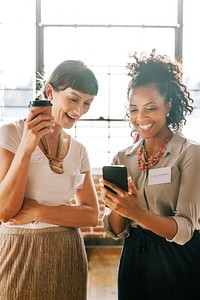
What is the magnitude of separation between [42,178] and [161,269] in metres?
0.52

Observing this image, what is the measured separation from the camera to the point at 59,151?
5.20ft

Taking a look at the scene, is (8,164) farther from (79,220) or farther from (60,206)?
(79,220)

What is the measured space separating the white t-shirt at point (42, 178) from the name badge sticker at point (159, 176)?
274 mm

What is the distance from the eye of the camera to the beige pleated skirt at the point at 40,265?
1432mm

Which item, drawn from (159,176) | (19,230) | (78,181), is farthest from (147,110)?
(19,230)

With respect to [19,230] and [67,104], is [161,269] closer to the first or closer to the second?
[19,230]

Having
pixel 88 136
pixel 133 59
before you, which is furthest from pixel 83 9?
pixel 133 59

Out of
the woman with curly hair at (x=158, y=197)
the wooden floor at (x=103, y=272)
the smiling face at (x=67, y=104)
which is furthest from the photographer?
the wooden floor at (x=103, y=272)

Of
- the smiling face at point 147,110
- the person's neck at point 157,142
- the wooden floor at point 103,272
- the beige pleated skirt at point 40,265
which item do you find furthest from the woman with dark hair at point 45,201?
the wooden floor at point 103,272

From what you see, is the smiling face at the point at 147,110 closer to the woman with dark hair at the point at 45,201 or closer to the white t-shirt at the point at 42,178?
the woman with dark hair at the point at 45,201

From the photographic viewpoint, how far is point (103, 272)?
13.0 ft

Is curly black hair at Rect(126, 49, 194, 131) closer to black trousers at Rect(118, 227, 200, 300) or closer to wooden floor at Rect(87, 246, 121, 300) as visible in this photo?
black trousers at Rect(118, 227, 200, 300)

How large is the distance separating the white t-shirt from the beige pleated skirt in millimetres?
52

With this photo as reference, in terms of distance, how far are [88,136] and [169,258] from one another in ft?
10.7
